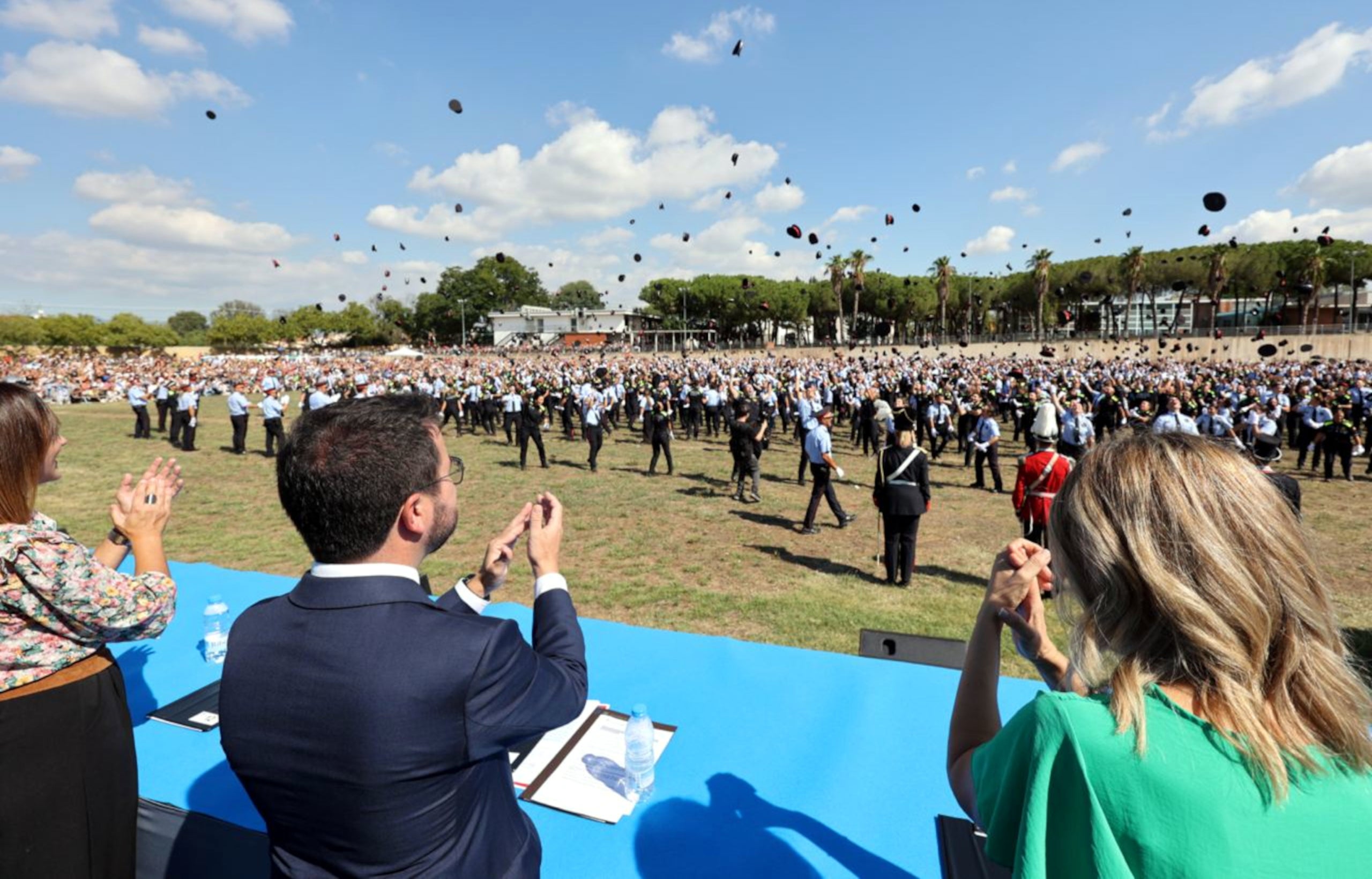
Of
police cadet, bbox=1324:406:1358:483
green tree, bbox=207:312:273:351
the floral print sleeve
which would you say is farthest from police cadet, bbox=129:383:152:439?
green tree, bbox=207:312:273:351

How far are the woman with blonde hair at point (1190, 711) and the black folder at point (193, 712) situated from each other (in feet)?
12.1

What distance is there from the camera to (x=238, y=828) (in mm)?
2338

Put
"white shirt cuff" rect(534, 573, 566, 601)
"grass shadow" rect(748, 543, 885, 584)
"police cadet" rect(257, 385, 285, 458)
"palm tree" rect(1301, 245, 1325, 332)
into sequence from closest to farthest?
"white shirt cuff" rect(534, 573, 566, 601)
"grass shadow" rect(748, 543, 885, 584)
"police cadet" rect(257, 385, 285, 458)
"palm tree" rect(1301, 245, 1325, 332)

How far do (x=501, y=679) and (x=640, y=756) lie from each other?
1.71 meters

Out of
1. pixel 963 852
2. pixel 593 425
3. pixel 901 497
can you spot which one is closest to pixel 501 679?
pixel 963 852

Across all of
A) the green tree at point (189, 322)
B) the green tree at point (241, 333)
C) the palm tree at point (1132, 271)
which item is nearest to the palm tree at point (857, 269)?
the palm tree at point (1132, 271)

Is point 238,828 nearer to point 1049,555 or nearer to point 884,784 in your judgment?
point 884,784

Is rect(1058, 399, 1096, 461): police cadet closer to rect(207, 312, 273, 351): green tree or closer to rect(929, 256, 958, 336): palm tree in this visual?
rect(929, 256, 958, 336): palm tree

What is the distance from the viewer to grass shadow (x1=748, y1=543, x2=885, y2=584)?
25.8 feet

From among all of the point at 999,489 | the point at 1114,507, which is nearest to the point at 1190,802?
the point at 1114,507

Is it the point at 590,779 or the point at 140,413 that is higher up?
the point at 140,413

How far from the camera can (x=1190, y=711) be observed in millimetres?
986

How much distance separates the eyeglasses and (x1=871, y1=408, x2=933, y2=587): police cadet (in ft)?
20.3

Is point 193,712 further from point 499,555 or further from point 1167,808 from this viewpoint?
point 1167,808
